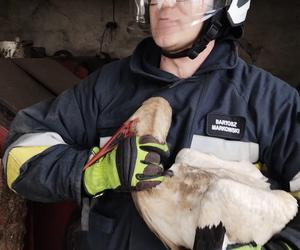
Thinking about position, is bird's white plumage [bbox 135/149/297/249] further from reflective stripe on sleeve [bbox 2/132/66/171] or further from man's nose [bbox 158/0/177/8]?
man's nose [bbox 158/0/177/8]

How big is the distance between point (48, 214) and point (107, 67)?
0.88 m

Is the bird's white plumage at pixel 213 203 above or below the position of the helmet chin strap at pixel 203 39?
below

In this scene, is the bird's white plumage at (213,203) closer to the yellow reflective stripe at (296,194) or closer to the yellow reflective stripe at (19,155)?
the yellow reflective stripe at (296,194)

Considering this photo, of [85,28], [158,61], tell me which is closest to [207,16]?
[158,61]

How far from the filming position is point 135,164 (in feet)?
4.21

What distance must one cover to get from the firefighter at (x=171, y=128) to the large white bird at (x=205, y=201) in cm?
6

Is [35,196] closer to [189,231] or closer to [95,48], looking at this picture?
[189,231]

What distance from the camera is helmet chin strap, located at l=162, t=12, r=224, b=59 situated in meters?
1.55

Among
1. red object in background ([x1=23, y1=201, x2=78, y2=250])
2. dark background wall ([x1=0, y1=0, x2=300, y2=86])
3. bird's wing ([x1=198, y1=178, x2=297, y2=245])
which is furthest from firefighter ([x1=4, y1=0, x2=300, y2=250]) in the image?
dark background wall ([x1=0, y1=0, x2=300, y2=86])

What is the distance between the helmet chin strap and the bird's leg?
1.94ft

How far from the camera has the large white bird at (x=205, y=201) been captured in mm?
1196

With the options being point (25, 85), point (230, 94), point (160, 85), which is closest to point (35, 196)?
point (160, 85)

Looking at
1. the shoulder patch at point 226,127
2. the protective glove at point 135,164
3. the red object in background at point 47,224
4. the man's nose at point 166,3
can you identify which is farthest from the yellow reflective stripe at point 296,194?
the red object in background at point 47,224

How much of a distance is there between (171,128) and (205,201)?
1.11ft
